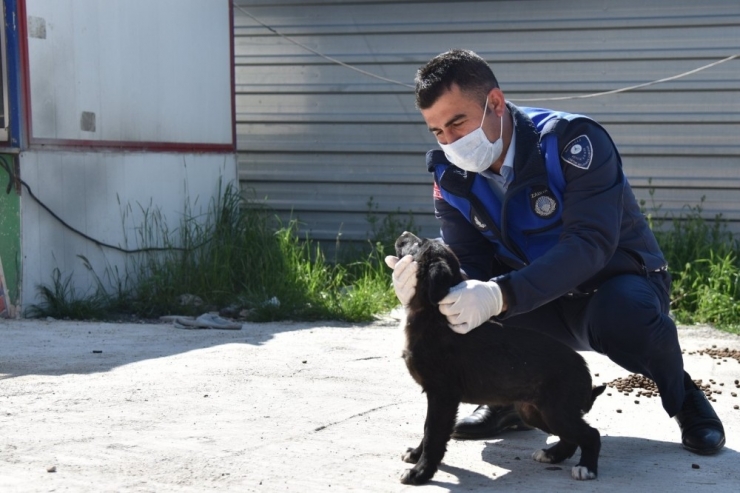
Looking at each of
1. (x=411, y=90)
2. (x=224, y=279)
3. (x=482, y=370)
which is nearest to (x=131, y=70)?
(x=224, y=279)

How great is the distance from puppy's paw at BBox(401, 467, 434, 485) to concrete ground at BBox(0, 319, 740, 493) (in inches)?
1.5

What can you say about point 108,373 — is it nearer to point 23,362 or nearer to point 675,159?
point 23,362

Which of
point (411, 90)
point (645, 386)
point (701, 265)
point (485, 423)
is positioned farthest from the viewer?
point (411, 90)

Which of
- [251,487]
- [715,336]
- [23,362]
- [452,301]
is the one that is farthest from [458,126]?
[715,336]

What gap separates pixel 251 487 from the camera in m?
3.25

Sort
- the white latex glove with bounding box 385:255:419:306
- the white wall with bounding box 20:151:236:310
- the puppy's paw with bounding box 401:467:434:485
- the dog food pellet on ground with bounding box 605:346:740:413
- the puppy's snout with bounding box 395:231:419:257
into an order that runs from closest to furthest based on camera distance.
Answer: the puppy's paw with bounding box 401:467:434:485, the white latex glove with bounding box 385:255:419:306, the puppy's snout with bounding box 395:231:419:257, the dog food pellet on ground with bounding box 605:346:740:413, the white wall with bounding box 20:151:236:310

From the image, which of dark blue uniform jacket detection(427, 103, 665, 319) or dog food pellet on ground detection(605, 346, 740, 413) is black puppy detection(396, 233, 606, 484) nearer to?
dark blue uniform jacket detection(427, 103, 665, 319)

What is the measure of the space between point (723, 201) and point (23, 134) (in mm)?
5453

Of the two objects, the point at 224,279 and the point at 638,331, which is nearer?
the point at 638,331

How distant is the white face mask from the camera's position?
3814 millimetres

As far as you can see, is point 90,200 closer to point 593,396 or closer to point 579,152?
point 579,152

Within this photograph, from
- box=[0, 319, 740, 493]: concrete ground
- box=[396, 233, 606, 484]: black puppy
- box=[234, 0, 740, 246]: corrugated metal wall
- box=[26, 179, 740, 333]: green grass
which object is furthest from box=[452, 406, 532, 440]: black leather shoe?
box=[234, 0, 740, 246]: corrugated metal wall

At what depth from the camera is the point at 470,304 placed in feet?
10.9

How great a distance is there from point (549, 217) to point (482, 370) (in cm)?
71
